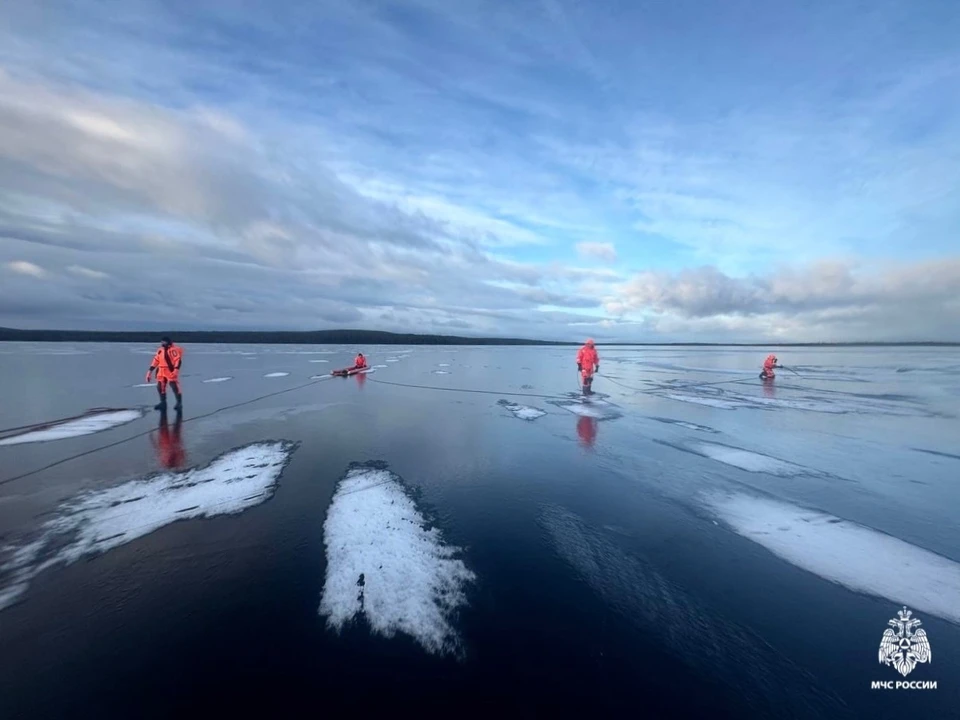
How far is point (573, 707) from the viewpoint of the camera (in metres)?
2.78

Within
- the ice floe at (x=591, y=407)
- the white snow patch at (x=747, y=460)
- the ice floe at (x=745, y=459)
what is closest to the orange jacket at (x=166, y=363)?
the ice floe at (x=591, y=407)

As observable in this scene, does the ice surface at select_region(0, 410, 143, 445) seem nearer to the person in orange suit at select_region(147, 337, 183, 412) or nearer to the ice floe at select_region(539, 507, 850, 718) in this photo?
the person in orange suit at select_region(147, 337, 183, 412)

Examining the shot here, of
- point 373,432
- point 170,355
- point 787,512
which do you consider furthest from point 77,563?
point 170,355

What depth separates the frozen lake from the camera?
2.92 metres

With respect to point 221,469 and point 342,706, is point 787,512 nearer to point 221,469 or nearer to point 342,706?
point 342,706

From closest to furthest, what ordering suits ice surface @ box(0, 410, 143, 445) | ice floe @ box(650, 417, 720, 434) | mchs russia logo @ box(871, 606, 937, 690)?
mchs russia logo @ box(871, 606, 937, 690) < ice surface @ box(0, 410, 143, 445) < ice floe @ box(650, 417, 720, 434)

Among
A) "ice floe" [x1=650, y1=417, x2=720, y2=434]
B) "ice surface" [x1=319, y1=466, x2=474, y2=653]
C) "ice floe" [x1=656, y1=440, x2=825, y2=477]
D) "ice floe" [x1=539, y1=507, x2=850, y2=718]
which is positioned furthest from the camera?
"ice floe" [x1=650, y1=417, x2=720, y2=434]

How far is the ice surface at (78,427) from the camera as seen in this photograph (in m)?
8.87

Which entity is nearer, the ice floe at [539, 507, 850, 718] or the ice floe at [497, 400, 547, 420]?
the ice floe at [539, 507, 850, 718]


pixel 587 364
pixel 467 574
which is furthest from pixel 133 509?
pixel 587 364

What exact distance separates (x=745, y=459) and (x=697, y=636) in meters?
5.74

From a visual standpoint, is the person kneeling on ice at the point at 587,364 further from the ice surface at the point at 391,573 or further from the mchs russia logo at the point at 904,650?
the mchs russia logo at the point at 904,650

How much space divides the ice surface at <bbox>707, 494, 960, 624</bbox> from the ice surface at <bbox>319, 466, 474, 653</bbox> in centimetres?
346

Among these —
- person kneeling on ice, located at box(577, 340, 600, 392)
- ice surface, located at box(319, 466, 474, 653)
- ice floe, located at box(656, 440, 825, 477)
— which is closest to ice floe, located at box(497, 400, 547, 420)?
ice floe, located at box(656, 440, 825, 477)
